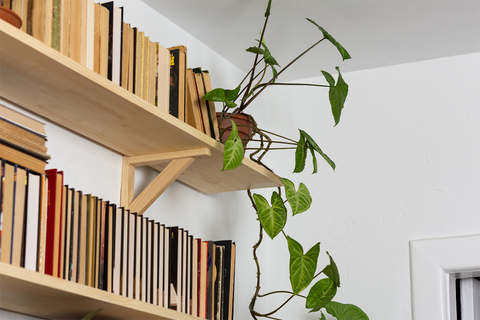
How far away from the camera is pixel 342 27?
6.44 ft

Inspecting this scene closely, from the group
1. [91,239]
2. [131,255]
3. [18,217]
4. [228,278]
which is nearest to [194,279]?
[228,278]

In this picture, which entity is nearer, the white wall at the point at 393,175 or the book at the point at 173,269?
the book at the point at 173,269

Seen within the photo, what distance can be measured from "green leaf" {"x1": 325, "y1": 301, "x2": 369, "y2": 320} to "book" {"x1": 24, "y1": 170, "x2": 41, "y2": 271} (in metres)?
1.16

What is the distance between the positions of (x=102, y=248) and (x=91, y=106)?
307mm

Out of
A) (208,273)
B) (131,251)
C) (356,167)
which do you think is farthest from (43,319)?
(356,167)

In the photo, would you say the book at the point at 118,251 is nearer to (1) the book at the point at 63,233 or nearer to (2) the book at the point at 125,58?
(1) the book at the point at 63,233

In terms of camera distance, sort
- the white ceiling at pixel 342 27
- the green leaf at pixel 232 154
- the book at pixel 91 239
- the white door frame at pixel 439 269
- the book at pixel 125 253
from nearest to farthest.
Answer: the book at pixel 91 239 < the book at pixel 125 253 < the green leaf at pixel 232 154 < the white ceiling at pixel 342 27 < the white door frame at pixel 439 269

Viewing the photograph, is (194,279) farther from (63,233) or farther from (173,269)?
(63,233)

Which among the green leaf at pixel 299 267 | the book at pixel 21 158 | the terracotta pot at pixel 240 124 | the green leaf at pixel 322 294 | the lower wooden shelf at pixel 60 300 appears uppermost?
the terracotta pot at pixel 240 124

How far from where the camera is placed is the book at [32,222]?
3.26 feet

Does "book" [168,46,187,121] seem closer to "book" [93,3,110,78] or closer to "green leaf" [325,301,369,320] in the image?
"book" [93,3,110,78]

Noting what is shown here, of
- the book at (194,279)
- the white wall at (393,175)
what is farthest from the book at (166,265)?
the white wall at (393,175)

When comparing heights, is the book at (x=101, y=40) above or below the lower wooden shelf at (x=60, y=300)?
above

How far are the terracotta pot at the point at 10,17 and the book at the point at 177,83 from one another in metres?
0.52
